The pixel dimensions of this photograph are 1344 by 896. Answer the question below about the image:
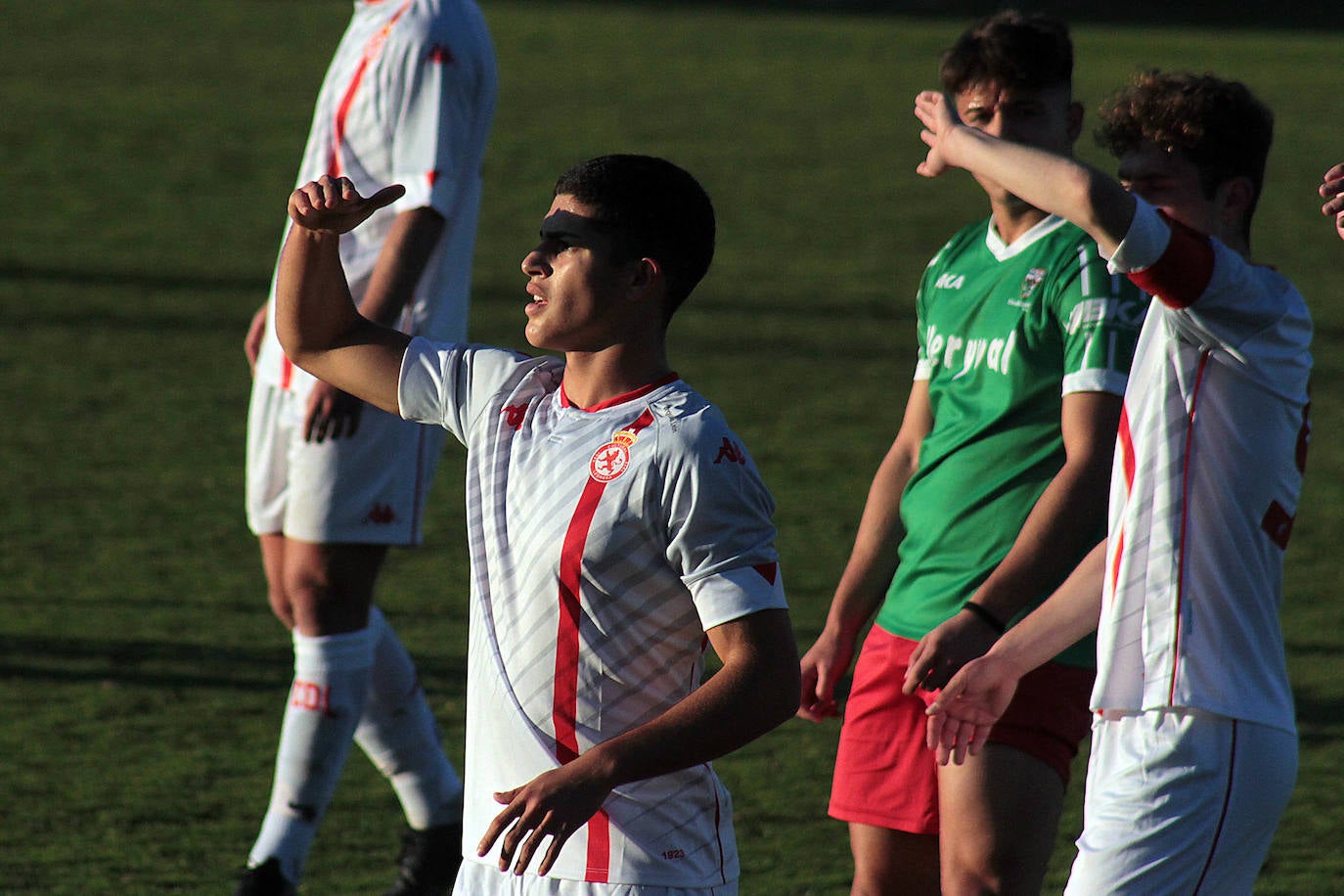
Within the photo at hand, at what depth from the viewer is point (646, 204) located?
8.39 feet

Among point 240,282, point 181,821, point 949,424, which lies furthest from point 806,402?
point 949,424

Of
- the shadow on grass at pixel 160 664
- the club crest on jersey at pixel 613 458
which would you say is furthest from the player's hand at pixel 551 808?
the shadow on grass at pixel 160 664

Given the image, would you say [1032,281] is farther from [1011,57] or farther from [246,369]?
[246,369]

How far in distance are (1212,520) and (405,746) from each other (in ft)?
7.32

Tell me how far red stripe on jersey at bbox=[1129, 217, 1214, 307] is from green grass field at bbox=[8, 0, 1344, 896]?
2.31m

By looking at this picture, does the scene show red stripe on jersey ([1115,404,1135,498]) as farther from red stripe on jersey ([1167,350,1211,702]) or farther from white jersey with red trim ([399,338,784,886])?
white jersey with red trim ([399,338,784,886])

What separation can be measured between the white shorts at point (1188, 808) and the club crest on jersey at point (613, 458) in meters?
0.81

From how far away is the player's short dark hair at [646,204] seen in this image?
8.36 feet

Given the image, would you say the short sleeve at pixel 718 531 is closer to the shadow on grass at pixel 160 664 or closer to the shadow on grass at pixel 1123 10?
the shadow on grass at pixel 160 664

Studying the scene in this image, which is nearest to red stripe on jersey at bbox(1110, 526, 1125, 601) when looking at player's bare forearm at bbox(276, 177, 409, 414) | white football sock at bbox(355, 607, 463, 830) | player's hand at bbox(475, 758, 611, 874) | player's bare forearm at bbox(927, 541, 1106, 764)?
player's bare forearm at bbox(927, 541, 1106, 764)

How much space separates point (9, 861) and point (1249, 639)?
2949mm

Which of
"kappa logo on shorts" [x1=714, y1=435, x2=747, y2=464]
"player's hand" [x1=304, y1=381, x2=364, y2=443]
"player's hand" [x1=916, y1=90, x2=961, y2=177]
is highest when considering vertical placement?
"player's hand" [x1=916, y1=90, x2=961, y2=177]

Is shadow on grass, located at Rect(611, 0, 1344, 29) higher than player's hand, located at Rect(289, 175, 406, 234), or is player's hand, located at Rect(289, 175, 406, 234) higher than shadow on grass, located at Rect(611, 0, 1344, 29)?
shadow on grass, located at Rect(611, 0, 1344, 29)

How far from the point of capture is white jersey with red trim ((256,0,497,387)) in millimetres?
4086
